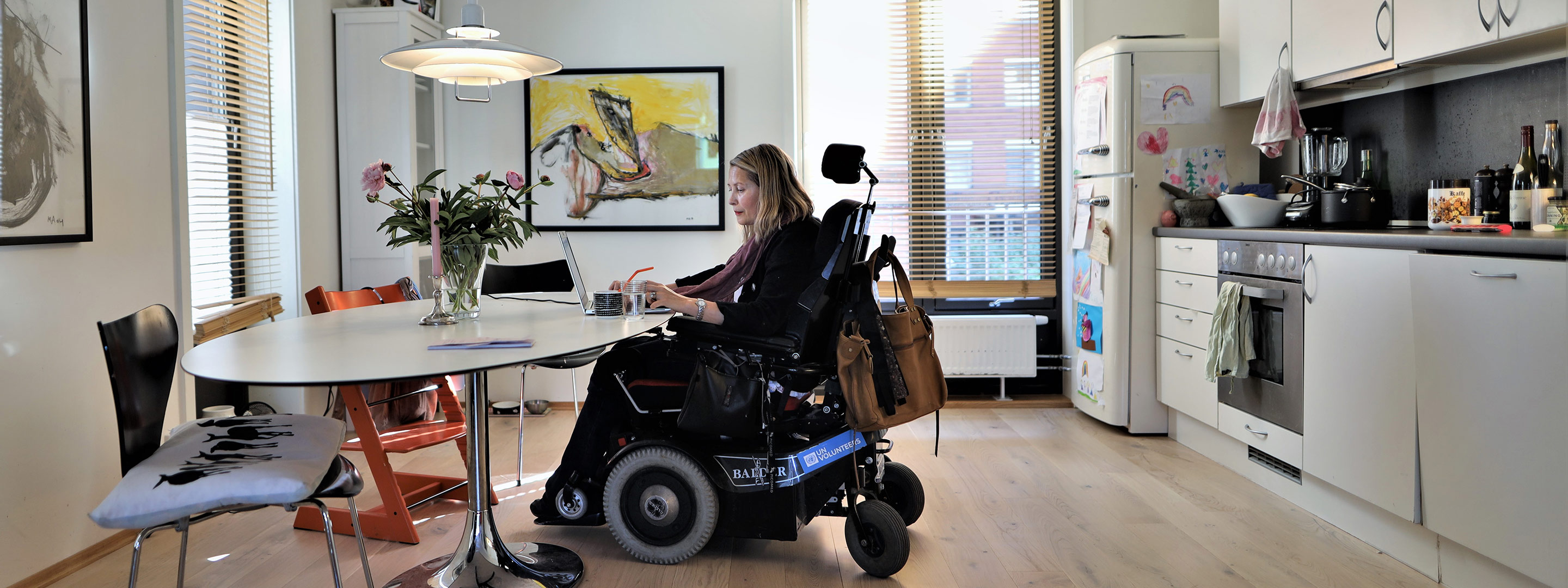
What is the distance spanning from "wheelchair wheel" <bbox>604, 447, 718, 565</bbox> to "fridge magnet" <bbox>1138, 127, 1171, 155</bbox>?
2467mm

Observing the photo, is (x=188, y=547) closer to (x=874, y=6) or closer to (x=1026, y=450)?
(x=1026, y=450)

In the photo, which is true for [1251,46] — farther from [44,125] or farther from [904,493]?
[44,125]

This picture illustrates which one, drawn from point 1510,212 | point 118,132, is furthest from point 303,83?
point 1510,212

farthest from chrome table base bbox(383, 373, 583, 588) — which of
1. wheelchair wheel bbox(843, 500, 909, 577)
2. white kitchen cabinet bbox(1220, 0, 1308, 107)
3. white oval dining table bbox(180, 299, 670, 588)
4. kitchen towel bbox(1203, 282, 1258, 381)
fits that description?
white kitchen cabinet bbox(1220, 0, 1308, 107)

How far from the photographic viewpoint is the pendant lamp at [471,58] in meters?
2.36

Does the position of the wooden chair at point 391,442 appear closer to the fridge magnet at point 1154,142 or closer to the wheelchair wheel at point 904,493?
the wheelchair wheel at point 904,493

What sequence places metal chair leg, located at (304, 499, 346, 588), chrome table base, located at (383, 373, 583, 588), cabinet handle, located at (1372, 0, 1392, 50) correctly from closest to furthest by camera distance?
metal chair leg, located at (304, 499, 346, 588) → chrome table base, located at (383, 373, 583, 588) → cabinet handle, located at (1372, 0, 1392, 50)

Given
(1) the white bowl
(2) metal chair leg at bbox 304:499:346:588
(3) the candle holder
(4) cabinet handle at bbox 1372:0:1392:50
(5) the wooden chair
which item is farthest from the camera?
(1) the white bowl

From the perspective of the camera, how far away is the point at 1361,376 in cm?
255

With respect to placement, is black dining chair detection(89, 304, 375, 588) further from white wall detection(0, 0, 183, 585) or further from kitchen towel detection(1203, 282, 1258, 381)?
kitchen towel detection(1203, 282, 1258, 381)

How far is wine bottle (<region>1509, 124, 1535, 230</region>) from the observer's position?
2539 mm

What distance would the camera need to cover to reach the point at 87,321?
2541 mm

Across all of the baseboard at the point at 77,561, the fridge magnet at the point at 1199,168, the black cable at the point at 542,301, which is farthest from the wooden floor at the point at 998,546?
the fridge magnet at the point at 1199,168

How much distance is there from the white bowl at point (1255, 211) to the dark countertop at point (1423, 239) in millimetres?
215
